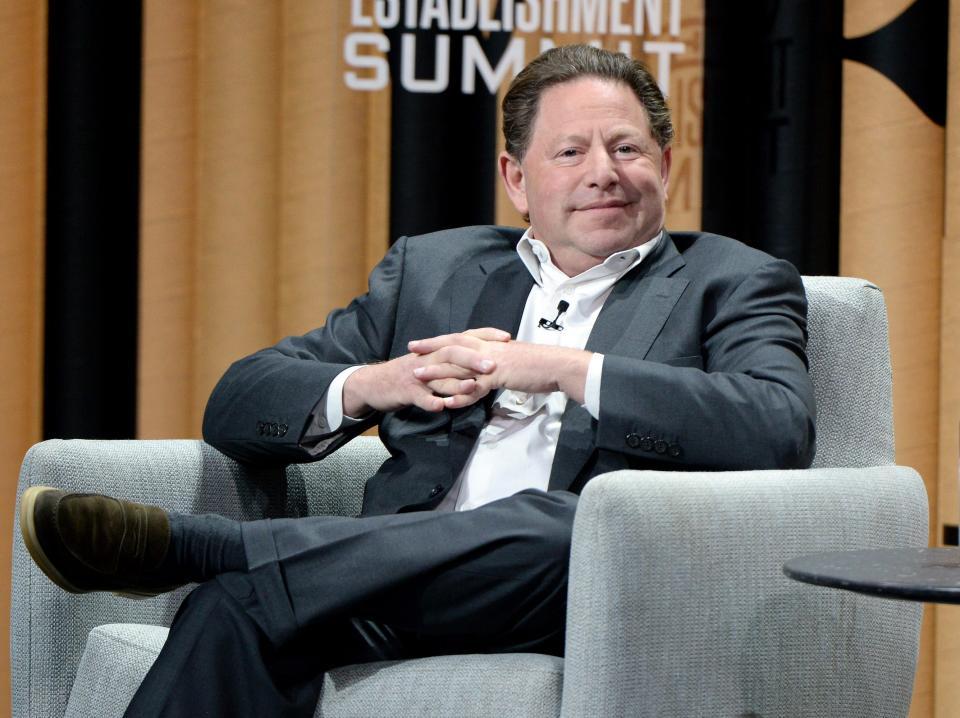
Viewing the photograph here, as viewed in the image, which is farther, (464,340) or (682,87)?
(682,87)

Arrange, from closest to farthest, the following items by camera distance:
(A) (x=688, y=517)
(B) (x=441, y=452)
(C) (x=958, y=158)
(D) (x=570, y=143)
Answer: (A) (x=688, y=517) → (B) (x=441, y=452) → (D) (x=570, y=143) → (C) (x=958, y=158)

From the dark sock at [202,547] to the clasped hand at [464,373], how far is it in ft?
1.21

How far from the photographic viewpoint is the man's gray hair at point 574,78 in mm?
2201

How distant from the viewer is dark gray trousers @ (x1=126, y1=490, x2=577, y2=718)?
1585mm

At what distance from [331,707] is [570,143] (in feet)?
3.26

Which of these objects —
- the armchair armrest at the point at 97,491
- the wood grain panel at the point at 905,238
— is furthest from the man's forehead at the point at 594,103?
the wood grain panel at the point at 905,238

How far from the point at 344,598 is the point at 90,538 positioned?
11.8 inches

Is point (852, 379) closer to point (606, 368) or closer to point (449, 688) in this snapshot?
point (606, 368)

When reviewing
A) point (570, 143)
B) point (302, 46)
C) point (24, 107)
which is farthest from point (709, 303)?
point (24, 107)

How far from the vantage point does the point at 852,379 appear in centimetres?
201

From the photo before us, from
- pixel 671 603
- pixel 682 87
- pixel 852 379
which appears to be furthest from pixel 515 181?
pixel 671 603

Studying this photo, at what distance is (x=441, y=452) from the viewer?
2012mm

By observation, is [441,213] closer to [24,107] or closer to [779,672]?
[24,107]

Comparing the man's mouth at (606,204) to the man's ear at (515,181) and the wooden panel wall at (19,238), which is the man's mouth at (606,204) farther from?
the wooden panel wall at (19,238)
